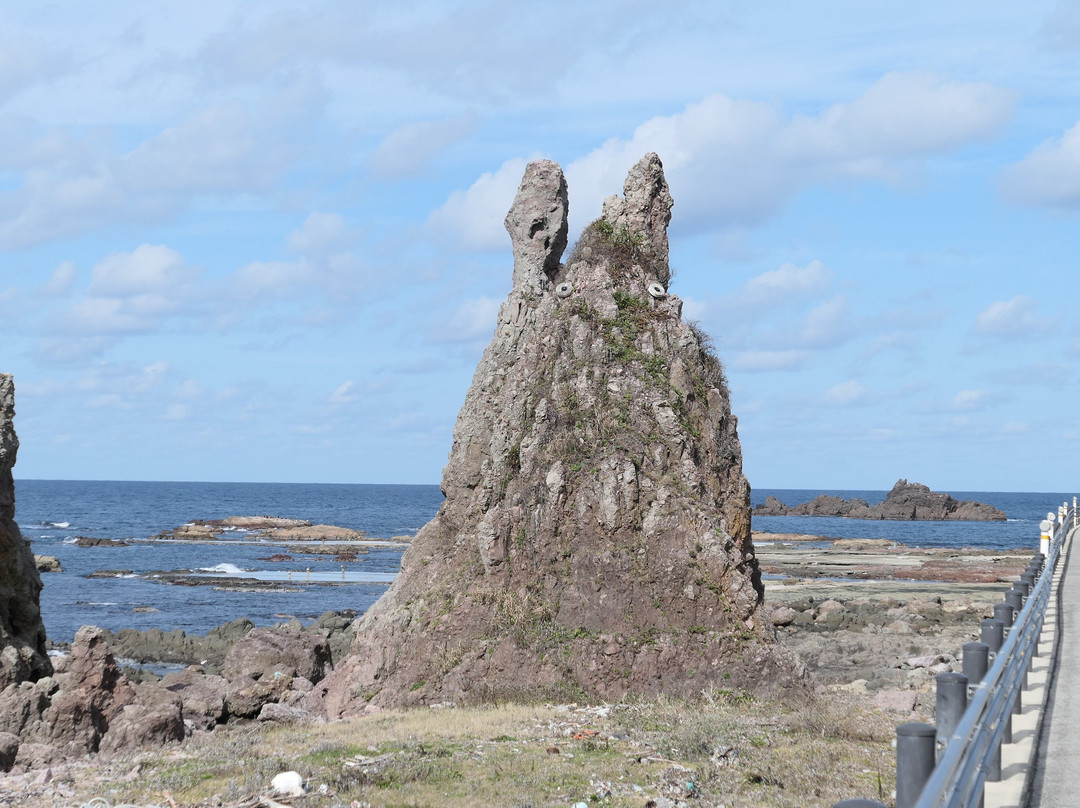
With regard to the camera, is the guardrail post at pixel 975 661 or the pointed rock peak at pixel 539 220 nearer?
the guardrail post at pixel 975 661

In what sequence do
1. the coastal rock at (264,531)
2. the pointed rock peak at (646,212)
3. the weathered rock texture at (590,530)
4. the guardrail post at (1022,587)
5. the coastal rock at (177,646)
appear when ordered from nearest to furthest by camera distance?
the guardrail post at (1022,587) < the weathered rock texture at (590,530) < the pointed rock peak at (646,212) < the coastal rock at (177,646) < the coastal rock at (264,531)

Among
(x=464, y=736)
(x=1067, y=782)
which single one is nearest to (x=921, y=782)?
(x=1067, y=782)

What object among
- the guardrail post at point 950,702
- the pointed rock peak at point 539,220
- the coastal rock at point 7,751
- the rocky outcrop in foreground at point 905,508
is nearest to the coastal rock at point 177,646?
the pointed rock peak at point 539,220

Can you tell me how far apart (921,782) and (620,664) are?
13503 mm

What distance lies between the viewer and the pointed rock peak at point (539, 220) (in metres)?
25.4

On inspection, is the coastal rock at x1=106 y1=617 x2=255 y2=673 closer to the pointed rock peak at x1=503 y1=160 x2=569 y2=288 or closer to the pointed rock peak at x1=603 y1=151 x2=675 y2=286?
the pointed rock peak at x1=503 y1=160 x2=569 y2=288

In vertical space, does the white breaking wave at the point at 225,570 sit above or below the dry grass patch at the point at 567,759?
below

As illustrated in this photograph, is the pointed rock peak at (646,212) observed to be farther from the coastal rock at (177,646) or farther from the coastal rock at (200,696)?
the coastal rock at (177,646)

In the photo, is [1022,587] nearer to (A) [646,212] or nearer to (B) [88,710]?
(A) [646,212]

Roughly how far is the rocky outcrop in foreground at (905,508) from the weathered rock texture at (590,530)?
151 m

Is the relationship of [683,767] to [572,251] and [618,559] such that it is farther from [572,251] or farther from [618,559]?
[572,251]

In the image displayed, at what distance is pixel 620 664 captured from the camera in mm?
19344

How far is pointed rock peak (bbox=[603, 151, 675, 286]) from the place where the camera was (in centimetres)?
2420

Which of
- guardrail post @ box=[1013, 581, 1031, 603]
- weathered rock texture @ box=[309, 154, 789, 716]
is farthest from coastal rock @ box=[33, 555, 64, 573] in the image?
guardrail post @ box=[1013, 581, 1031, 603]
